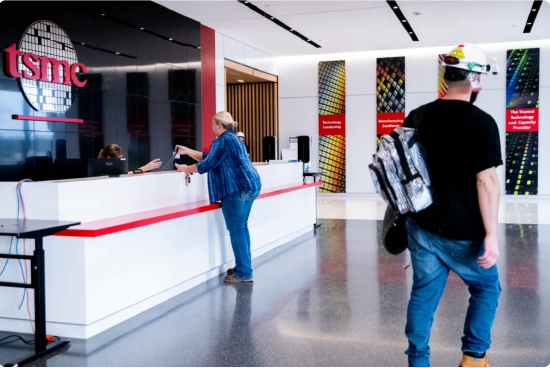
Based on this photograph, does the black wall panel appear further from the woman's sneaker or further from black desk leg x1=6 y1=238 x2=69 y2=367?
black desk leg x1=6 y1=238 x2=69 y2=367

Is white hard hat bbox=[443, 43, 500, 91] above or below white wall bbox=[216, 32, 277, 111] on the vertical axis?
below

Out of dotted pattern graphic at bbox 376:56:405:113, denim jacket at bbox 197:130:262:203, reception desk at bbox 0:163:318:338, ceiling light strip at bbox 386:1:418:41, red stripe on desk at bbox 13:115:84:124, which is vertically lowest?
reception desk at bbox 0:163:318:338

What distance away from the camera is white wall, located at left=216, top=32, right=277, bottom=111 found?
11.6 metres

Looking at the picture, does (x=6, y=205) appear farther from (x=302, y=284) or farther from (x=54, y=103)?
(x=54, y=103)

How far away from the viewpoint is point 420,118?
98.3 inches

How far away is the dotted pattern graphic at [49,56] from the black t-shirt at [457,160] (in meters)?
5.25

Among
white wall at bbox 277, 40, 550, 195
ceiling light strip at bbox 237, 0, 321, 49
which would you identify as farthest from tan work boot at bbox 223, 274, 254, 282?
white wall at bbox 277, 40, 550, 195

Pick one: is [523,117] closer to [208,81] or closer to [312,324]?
[208,81]

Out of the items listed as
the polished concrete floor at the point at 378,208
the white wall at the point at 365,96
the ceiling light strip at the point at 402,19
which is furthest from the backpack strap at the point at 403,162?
the white wall at the point at 365,96

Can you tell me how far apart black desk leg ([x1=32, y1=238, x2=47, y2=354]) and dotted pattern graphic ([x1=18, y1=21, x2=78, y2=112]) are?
3.66 metres

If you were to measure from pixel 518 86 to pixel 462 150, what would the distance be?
39.9ft

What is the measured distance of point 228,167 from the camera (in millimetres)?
4914

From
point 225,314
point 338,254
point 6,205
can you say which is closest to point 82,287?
point 6,205

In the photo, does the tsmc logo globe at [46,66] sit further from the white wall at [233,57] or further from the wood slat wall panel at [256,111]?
the wood slat wall panel at [256,111]
